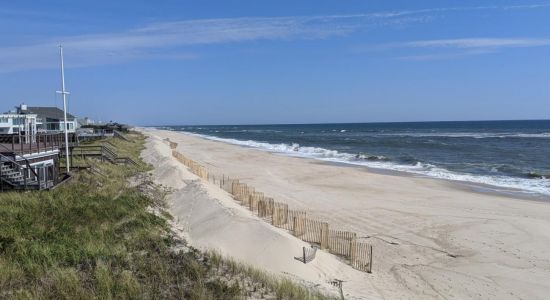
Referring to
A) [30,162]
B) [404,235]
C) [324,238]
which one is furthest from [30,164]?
[404,235]

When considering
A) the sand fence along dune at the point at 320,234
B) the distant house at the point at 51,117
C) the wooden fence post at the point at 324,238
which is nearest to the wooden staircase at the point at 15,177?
the sand fence along dune at the point at 320,234

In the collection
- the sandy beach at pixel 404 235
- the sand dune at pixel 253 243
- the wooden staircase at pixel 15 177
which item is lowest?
the sandy beach at pixel 404 235

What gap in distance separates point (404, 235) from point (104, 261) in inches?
459

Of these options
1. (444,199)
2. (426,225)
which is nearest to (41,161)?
(426,225)

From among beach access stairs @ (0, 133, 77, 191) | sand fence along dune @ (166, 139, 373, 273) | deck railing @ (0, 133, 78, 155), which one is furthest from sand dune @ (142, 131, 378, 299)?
deck railing @ (0, 133, 78, 155)

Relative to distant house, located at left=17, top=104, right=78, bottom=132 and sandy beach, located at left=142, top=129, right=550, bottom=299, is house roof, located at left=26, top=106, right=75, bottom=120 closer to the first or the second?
distant house, located at left=17, top=104, right=78, bottom=132

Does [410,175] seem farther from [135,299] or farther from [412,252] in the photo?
[135,299]

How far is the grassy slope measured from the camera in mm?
8516

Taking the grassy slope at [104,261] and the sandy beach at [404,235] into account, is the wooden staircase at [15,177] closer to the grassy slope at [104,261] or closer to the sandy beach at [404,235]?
the grassy slope at [104,261]

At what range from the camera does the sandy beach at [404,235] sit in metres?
12.7

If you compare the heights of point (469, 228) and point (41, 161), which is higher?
point (41, 161)

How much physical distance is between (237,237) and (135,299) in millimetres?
7122

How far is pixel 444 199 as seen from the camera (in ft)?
83.9

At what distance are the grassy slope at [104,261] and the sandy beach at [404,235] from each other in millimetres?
2056
